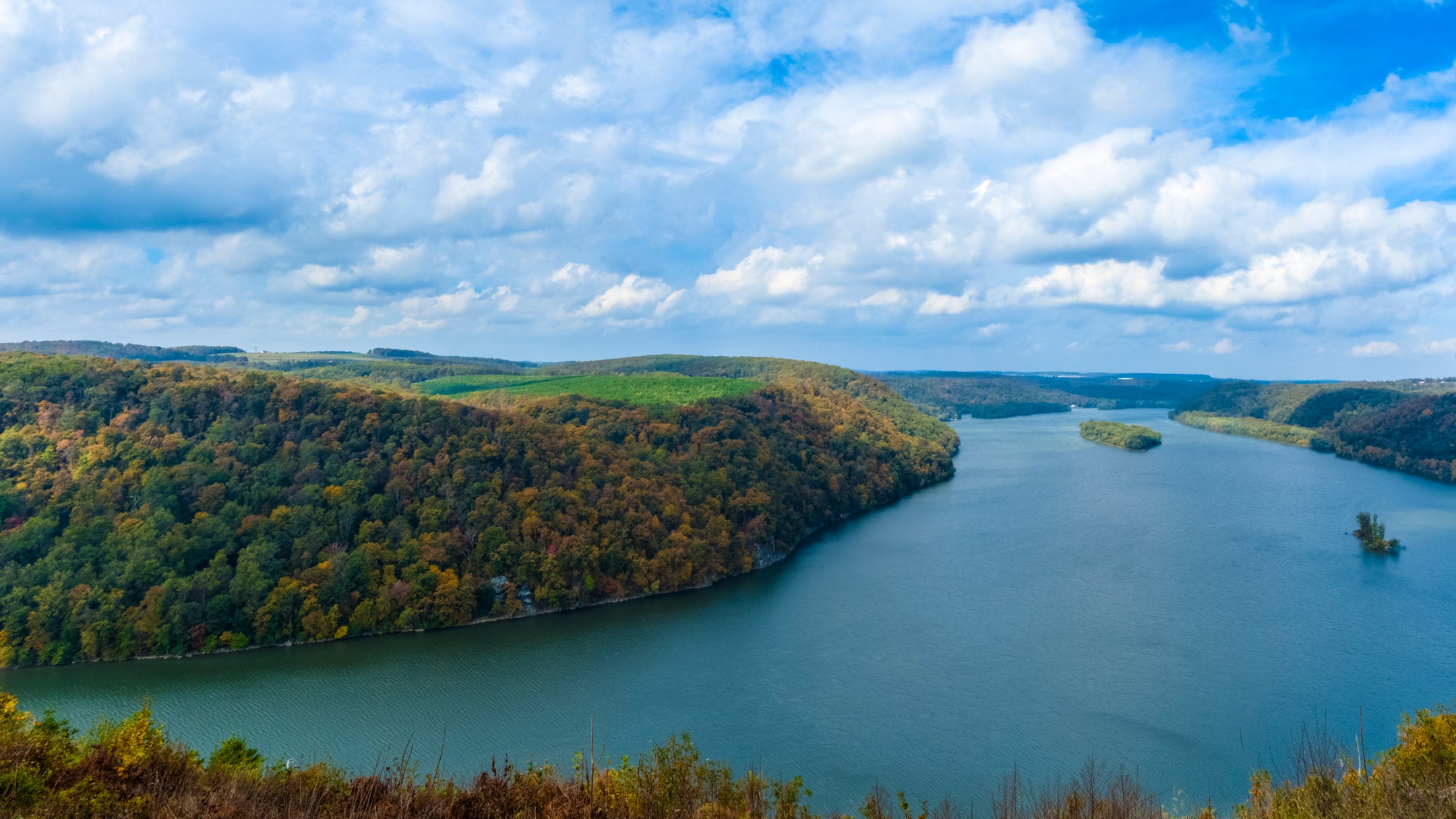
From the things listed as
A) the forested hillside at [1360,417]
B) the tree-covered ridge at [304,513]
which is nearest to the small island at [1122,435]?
the forested hillside at [1360,417]

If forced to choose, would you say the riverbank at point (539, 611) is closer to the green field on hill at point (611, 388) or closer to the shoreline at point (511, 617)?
the shoreline at point (511, 617)

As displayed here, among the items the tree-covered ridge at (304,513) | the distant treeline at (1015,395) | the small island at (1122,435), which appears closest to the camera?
the tree-covered ridge at (304,513)

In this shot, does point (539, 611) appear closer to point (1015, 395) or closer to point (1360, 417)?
point (1360, 417)

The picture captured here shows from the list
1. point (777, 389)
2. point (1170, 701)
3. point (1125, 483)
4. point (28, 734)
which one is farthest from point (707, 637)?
point (1125, 483)

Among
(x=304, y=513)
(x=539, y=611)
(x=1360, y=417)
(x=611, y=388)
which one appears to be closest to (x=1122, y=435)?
(x=1360, y=417)

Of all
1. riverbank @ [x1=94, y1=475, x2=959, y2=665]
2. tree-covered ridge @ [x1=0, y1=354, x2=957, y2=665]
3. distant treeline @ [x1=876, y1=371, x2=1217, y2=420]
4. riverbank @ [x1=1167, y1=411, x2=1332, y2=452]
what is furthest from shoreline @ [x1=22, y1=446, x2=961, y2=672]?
distant treeline @ [x1=876, y1=371, x2=1217, y2=420]

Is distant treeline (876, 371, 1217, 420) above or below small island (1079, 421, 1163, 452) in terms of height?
above

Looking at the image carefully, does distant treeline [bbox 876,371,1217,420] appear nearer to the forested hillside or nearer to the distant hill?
the forested hillside
